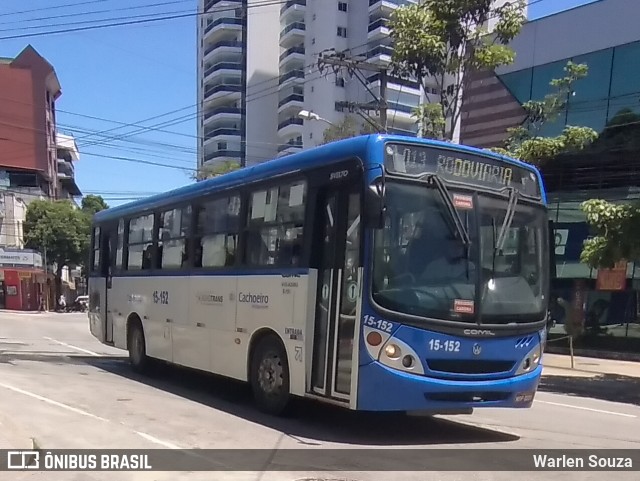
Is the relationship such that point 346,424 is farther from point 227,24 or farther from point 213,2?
point 213,2

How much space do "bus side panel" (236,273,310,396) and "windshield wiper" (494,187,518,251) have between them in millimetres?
2300

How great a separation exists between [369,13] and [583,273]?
2178 inches

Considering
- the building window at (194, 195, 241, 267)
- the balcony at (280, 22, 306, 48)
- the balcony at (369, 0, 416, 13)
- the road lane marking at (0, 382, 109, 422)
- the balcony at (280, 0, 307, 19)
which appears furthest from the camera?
the balcony at (280, 22, 306, 48)

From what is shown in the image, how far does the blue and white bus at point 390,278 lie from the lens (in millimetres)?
8234

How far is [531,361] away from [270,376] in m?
3.33

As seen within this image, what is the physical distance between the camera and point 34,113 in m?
74.7

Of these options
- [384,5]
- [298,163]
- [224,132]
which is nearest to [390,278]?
[298,163]

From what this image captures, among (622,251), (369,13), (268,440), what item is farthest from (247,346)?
(369,13)

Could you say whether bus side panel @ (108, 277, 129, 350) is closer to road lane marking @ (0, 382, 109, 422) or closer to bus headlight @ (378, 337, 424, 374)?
road lane marking @ (0, 382, 109, 422)

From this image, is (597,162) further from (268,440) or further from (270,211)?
(268,440)

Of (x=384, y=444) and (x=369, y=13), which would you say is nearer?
(x=384, y=444)

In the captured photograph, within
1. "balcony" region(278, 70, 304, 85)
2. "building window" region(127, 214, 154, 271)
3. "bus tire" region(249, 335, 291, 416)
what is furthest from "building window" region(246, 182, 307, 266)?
"balcony" region(278, 70, 304, 85)

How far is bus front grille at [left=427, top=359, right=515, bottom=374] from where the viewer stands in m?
8.34

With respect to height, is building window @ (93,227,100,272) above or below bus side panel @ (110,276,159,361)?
above
